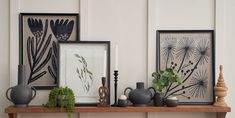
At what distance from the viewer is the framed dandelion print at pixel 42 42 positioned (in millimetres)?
2844

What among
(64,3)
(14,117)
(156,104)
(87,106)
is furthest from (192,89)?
(14,117)

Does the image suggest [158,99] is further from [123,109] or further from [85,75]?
[85,75]

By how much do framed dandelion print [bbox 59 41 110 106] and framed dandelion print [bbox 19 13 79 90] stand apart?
0.08 meters

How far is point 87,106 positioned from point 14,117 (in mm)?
656

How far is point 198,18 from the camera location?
2.92 meters

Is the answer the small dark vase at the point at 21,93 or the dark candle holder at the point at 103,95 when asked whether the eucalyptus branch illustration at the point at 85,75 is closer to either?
the dark candle holder at the point at 103,95

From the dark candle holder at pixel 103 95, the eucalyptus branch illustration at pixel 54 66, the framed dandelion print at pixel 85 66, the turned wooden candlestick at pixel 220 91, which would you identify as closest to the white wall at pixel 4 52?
the eucalyptus branch illustration at pixel 54 66

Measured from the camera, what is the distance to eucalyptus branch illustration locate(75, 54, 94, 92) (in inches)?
111

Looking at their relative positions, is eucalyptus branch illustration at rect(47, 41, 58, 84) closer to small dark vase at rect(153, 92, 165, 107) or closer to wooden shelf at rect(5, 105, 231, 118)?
wooden shelf at rect(5, 105, 231, 118)

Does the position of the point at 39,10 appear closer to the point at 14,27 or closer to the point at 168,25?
the point at 14,27

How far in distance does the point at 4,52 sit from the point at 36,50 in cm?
30

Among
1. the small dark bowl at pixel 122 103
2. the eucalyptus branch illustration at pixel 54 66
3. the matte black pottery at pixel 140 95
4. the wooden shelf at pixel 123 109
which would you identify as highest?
the eucalyptus branch illustration at pixel 54 66

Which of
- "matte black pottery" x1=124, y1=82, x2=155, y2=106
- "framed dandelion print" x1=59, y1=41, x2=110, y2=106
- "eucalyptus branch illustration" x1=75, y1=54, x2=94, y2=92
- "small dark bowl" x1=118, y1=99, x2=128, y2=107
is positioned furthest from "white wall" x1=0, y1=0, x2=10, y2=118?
"matte black pottery" x1=124, y1=82, x2=155, y2=106

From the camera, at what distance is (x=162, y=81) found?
274 centimetres
